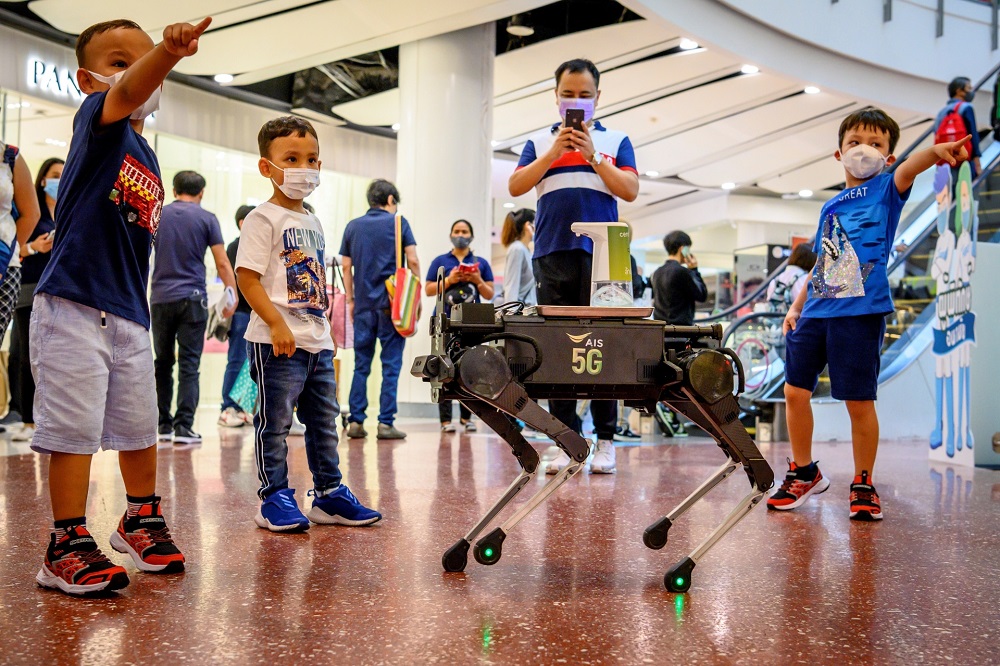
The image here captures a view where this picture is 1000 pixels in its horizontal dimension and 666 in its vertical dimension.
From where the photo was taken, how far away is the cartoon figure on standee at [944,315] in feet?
18.7

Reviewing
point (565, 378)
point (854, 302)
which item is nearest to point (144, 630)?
point (565, 378)

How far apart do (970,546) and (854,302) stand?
3.17ft

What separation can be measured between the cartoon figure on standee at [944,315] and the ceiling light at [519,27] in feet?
16.5

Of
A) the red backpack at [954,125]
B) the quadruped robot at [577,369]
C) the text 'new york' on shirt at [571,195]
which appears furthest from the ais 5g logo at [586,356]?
the red backpack at [954,125]

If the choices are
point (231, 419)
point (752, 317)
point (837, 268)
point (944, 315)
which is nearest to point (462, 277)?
point (231, 419)

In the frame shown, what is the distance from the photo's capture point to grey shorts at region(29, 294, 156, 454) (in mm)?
2145

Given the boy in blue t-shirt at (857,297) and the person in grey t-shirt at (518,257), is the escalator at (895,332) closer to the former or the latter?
the person in grey t-shirt at (518,257)

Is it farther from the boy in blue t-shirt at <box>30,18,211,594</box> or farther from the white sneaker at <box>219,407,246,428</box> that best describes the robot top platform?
the white sneaker at <box>219,407,246,428</box>

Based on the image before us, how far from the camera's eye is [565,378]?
2127 millimetres

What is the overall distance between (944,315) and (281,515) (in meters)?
4.49

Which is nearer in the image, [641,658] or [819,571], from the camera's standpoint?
[641,658]

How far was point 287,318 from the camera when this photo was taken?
2.95 metres

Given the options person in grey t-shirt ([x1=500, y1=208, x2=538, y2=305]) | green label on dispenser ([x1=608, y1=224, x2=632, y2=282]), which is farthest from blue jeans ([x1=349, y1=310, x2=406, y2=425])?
green label on dispenser ([x1=608, y1=224, x2=632, y2=282])

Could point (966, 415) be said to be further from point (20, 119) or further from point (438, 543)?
point (20, 119)
